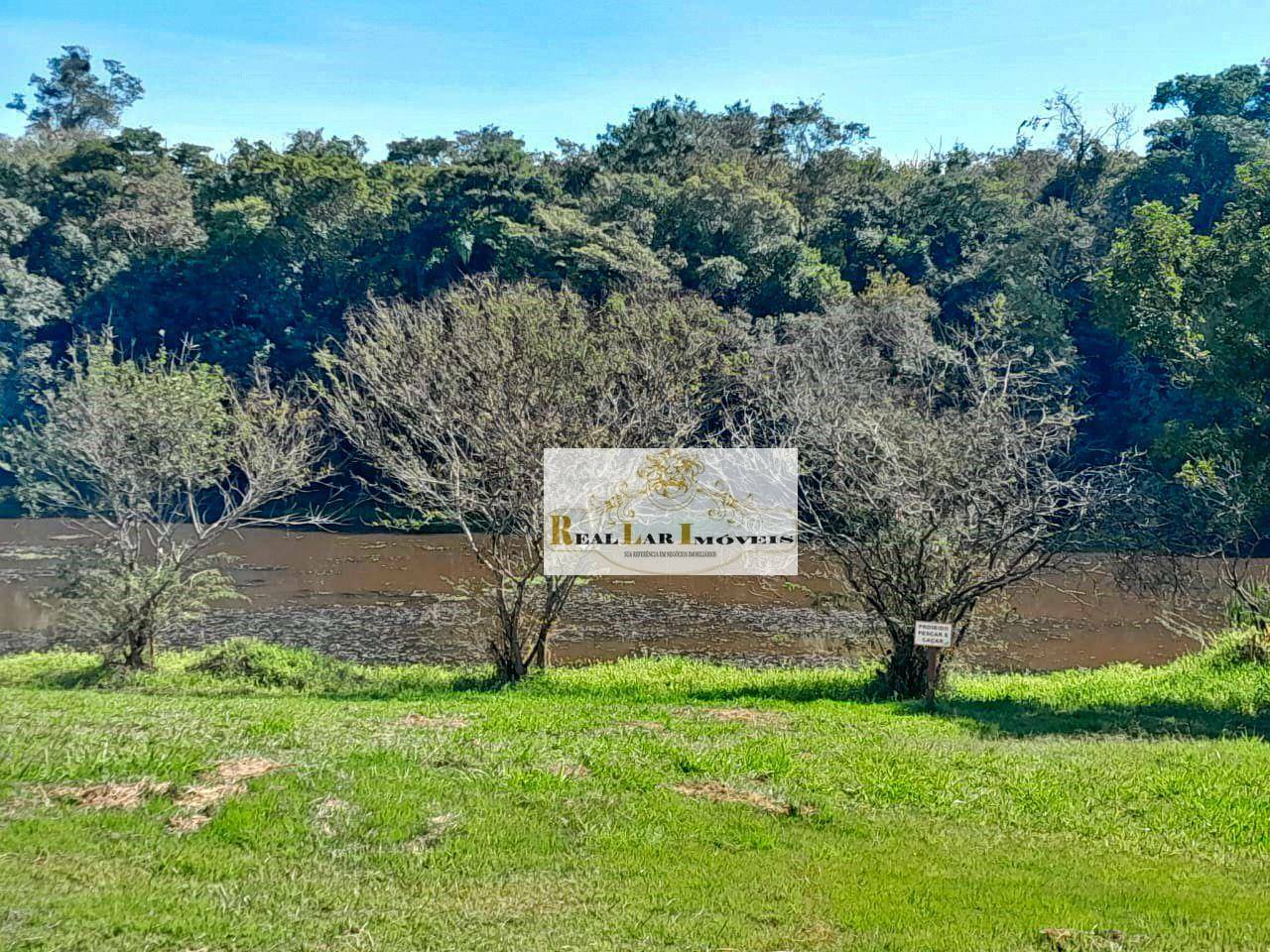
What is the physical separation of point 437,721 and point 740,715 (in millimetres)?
3290

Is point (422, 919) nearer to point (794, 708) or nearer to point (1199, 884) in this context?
point (1199, 884)

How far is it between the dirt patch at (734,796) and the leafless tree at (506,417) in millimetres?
7623

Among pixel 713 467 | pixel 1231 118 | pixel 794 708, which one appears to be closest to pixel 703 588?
pixel 713 467

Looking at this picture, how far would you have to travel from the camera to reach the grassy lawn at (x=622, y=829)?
5.67 m

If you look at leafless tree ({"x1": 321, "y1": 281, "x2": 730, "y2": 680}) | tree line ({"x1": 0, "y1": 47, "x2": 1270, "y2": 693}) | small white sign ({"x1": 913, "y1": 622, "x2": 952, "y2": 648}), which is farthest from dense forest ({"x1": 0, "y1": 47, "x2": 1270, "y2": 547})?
small white sign ({"x1": 913, "y1": 622, "x2": 952, "y2": 648})

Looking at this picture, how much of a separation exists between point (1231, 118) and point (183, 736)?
42.9 meters

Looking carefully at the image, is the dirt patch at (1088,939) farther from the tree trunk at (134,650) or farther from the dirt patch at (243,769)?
the tree trunk at (134,650)

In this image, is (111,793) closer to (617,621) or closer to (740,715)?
(740,715)

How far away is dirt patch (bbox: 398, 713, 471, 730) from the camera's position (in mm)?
11016

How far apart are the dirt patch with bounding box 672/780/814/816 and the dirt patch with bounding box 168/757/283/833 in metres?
3.15

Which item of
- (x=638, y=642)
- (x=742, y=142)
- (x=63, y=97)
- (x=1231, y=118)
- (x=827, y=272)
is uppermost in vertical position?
(x=63, y=97)

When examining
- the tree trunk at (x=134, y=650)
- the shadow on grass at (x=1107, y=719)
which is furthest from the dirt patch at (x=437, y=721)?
the tree trunk at (x=134, y=650)

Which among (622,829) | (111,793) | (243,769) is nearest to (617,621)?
(243,769)

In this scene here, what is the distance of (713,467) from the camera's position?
747 inches
